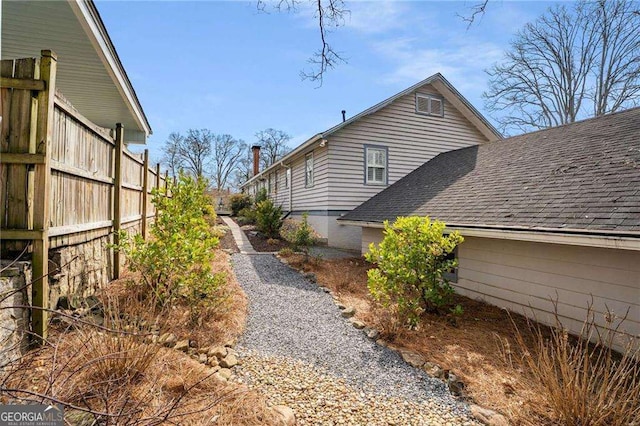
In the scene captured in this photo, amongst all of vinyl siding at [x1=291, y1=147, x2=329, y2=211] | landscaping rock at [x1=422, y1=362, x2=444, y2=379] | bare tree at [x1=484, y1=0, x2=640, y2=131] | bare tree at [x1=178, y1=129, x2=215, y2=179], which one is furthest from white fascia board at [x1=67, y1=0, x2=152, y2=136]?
bare tree at [x1=178, y1=129, x2=215, y2=179]

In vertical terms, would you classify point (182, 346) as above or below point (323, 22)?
below

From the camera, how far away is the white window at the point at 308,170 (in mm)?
13266

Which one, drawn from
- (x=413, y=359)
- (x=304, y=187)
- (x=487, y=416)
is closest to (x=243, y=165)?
(x=304, y=187)

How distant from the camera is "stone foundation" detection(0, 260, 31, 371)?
2516 mm

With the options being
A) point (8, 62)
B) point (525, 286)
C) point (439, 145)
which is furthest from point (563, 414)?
point (439, 145)

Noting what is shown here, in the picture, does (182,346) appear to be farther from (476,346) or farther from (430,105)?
(430,105)

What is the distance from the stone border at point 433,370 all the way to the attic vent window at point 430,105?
32.5 ft

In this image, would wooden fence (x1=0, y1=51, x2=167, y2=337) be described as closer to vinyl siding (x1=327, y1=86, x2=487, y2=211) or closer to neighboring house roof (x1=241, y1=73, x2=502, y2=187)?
neighboring house roof (x1=241, y1=73, x2=502, y2=187)

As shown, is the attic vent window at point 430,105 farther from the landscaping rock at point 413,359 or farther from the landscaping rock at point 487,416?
the landscaping rock at point 487,416

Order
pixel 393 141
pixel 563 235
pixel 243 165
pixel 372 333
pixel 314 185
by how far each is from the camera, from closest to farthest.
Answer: pixel 563 235 < pixel 372 333 < pixel 393 141 < pixel 314 185 < pixel 243 165

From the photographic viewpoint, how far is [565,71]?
2097cm

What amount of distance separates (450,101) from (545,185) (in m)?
8.56

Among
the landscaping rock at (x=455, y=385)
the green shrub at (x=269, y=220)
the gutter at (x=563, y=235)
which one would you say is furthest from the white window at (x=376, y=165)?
the landscaping rock at (x=455, y=385)

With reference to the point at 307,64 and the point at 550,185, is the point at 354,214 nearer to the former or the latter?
the point at 550,185
